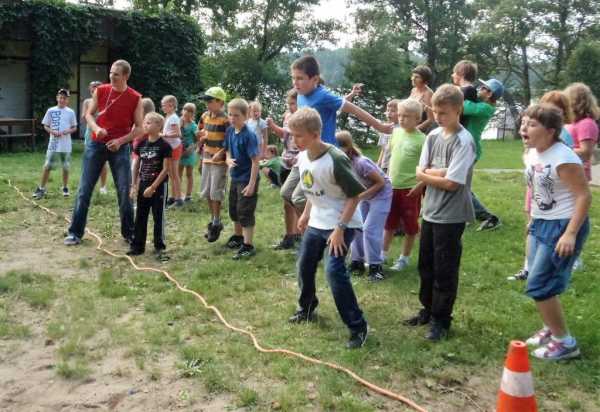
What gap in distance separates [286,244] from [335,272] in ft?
9.36

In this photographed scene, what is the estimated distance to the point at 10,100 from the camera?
1970 cm

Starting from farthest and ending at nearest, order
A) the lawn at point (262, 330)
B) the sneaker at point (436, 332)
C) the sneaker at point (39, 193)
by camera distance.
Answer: the sneaker at point (39, 193), the sneaker at point (436, 332), the lawn at point (262, 330)

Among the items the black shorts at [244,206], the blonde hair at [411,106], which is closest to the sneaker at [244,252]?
the black shorts at [244,206]

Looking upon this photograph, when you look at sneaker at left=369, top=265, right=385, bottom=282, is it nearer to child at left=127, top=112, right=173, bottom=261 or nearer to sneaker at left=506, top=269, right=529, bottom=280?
sneaker at left=506, top=269, right=529, bottom=280

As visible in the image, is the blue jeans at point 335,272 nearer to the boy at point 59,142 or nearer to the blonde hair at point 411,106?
the blonde hair at point 411,106

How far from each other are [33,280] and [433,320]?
3532 mm

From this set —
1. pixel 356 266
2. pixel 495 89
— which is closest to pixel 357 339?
pixel 356 266

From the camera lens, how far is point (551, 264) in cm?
382

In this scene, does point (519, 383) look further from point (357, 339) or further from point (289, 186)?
point (289, 186)

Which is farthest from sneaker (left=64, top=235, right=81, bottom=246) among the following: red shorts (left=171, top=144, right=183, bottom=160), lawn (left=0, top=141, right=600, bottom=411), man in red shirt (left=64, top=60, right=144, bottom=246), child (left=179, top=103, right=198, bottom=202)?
child (left=179, top=103, right=198, bottom=202)

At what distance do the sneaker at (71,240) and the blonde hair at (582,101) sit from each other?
17.0ft

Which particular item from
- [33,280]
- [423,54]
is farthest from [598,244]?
[423,54]

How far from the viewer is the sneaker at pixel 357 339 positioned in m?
4.12

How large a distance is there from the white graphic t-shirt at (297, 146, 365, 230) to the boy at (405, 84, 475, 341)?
20.9 inches
